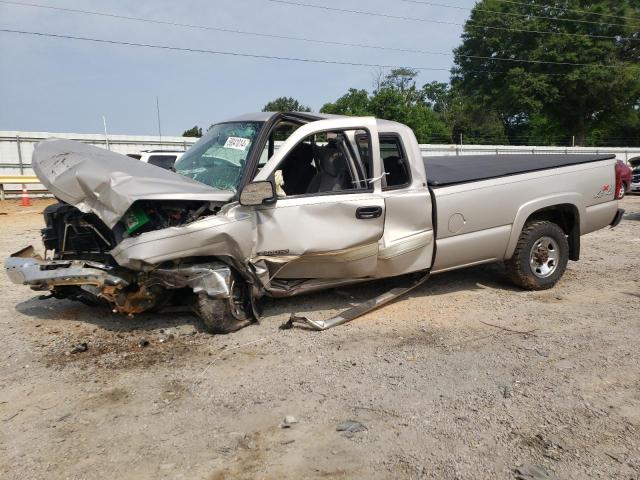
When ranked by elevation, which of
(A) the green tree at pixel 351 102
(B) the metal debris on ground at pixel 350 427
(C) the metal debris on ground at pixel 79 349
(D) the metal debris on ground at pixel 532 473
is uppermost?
(A) the green tree at pixel 351 102

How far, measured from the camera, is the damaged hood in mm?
3850

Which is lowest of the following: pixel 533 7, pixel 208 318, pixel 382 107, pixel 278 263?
pixel 208 318

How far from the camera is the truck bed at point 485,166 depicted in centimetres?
534

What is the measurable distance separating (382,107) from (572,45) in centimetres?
2267

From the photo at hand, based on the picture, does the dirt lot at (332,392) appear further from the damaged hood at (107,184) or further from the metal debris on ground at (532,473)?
the damaged hood at (107,184)

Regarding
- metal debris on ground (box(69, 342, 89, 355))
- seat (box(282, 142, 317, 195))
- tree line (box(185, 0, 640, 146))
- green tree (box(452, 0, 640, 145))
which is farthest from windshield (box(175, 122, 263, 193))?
green tree (box(452, 0, 640, 145))

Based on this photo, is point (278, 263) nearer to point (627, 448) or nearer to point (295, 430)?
point (295, 430)

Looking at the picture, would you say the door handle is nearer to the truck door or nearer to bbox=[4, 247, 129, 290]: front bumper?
the truck door

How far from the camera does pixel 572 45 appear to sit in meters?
44.2

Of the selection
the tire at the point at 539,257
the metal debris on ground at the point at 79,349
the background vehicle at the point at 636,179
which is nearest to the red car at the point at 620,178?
the tire at the point at 539,257

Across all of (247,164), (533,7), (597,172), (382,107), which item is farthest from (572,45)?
(247,164)

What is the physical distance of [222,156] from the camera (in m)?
4.81

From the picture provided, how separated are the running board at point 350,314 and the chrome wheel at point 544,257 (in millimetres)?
1436

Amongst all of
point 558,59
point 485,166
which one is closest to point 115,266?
point 485,166
